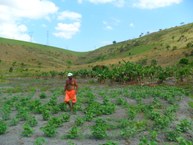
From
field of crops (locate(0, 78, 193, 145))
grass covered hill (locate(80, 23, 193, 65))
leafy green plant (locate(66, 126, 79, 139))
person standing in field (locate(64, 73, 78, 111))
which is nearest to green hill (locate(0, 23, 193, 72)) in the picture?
grass covered hill (locate(80, 23, 193, 65))

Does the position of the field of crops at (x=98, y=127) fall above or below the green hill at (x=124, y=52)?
below

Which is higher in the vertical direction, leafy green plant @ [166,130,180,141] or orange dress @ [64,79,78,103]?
orange dress @ [64,79,78,103]

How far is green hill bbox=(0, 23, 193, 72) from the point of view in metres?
97.0

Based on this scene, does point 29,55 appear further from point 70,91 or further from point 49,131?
point 49,131

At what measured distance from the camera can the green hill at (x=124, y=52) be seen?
318ft

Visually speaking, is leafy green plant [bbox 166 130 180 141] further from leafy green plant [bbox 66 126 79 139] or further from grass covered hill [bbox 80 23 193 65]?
grass covered hill [bbox 80 23 193 65]

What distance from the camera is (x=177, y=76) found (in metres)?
51.3

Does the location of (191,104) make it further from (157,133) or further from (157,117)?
(157,133)

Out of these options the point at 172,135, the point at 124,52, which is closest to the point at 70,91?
the point at 172,135

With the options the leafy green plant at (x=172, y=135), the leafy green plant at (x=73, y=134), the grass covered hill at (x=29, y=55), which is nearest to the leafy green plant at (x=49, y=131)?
the leafy green plant at (x=73, y=134)

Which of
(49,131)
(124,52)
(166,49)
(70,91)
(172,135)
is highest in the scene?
(124,52)

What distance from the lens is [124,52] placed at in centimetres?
14050

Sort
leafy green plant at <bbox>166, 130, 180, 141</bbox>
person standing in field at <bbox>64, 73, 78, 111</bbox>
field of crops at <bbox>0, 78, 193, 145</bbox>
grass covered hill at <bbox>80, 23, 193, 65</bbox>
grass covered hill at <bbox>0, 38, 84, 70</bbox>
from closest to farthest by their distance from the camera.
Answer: field of crops at <bbox>0, 78, 193, 145</bbox>, leafy green plant at <bbox>166, 130, 180, 141</bbox>, person standing in field at <bbox>64, 73, 78, 111</bbox>, grass covered hill at <bbox>80, 23, 193, 65</bbox>, grass covered hill at <bbox>0, 38, 84, 70</bbox>

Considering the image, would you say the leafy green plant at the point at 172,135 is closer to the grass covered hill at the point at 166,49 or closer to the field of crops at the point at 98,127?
the field of crops at the point at 98,127
